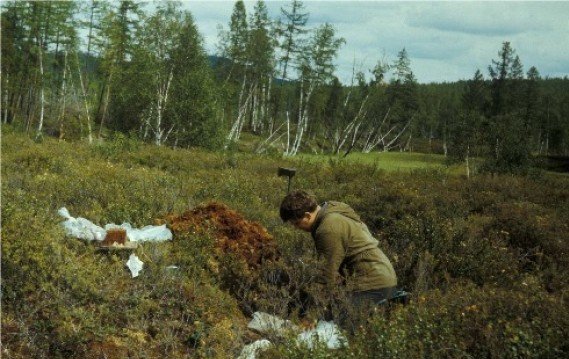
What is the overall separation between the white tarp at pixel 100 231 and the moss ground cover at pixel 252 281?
19cm

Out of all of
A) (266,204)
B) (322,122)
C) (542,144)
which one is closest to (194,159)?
(266,204)

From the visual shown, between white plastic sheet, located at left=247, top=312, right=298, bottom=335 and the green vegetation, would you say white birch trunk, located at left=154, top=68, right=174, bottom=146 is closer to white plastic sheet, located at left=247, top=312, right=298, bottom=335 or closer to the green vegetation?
the green vegetation

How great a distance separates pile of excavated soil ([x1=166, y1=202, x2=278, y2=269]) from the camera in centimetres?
687

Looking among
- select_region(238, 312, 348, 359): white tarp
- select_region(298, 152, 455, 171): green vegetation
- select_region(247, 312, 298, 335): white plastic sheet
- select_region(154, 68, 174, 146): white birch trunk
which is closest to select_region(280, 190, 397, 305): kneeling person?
select_region(238, 312, 348, 359): white tarp

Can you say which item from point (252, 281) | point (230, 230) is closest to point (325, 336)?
point (252, 281)

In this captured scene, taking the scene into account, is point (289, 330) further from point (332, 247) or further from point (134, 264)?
point (134, 264)

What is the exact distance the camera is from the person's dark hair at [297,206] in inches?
211

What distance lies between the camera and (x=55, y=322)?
4.93m

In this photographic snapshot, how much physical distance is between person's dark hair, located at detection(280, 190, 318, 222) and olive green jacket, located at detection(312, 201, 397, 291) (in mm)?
142

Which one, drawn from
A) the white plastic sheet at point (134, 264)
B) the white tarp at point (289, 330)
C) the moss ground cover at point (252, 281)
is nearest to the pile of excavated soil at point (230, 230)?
the moss ground cover at point (252, 281)

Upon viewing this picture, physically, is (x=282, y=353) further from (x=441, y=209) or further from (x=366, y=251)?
(x=441, y=209)

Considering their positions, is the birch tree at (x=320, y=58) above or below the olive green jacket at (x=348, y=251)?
Result: above

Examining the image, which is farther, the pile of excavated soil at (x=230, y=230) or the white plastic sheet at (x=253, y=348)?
the pile of excavated soil at (x=230, y=230)

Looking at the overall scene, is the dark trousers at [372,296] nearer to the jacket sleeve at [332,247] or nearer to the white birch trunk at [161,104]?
the jacket sleeve at [332,247]
